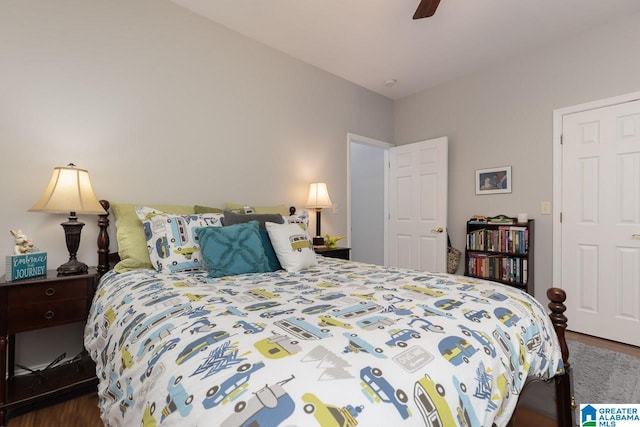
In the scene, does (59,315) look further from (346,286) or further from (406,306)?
(406,306)

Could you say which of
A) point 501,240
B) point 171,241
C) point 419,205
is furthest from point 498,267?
point 171,241

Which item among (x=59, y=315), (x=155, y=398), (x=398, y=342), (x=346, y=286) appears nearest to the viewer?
(x=155, y=398)

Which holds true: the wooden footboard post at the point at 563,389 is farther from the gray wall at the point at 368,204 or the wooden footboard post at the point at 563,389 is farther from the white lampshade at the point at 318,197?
the gray wall at the point at 368,204

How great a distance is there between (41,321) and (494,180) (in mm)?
3958

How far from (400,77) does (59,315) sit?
3.78 m

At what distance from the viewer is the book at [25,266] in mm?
1631

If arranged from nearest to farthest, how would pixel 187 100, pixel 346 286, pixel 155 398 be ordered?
pixel 155 398 → pixel 346 286 → pixel 187 100

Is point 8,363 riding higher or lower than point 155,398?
lower

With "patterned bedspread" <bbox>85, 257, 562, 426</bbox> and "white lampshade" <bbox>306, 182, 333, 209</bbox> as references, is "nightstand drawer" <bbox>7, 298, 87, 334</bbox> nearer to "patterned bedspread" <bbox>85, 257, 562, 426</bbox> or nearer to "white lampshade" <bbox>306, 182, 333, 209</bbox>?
"patterned bedspread" <bbox>85, 257, 562, 426</bbox>

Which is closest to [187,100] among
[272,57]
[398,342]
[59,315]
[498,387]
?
[272,57]

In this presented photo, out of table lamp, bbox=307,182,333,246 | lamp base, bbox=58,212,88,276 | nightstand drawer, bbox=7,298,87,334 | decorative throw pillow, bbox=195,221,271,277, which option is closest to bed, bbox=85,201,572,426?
decorative throw pillow, bbox=195,221,271,277

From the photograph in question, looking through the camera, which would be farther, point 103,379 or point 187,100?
point 187,100

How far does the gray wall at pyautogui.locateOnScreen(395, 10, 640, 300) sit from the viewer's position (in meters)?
2.78

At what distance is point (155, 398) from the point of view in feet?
2.40
